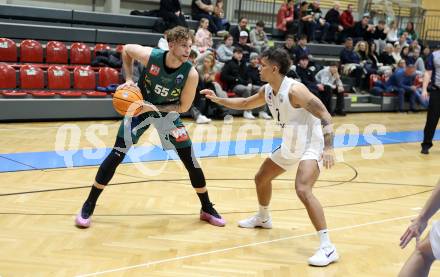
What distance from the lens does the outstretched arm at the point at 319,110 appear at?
4445mm

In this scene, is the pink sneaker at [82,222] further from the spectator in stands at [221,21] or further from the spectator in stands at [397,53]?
the spectator in stands at [397,53]

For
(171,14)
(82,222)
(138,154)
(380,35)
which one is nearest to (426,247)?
(82,222)

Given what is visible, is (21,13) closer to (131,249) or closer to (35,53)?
(35,53)

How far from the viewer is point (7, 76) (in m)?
10.5

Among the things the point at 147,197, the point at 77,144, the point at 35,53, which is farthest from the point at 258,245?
the point at 35,53

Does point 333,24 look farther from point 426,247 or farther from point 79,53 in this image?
point 426,247

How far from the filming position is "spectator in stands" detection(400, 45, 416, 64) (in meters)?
17.7

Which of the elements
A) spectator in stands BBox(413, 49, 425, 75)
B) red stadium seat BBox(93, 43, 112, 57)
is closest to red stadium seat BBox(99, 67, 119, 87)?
red stadium seat BBox(93, 43, 112, 57)

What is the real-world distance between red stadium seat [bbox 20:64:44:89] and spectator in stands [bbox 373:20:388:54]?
11.7 metres

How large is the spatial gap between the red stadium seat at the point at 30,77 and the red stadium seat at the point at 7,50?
2.29 feet

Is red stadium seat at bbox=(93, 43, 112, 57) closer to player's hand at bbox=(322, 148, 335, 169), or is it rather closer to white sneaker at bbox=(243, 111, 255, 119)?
white sneaker at bbox=(243, 111, 255, 119)

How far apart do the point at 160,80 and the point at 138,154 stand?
3366 millimetres

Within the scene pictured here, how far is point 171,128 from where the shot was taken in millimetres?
5242

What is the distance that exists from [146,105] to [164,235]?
116cm
